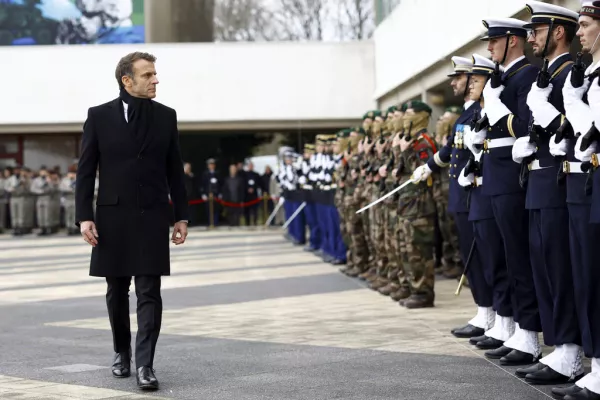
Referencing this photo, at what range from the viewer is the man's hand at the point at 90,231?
6828mm

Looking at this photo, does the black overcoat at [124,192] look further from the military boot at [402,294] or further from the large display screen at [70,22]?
the large display screen at [70,22]

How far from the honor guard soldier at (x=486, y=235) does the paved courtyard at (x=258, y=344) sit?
24 cm

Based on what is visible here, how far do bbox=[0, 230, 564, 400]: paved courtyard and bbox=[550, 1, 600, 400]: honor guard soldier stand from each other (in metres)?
0.40

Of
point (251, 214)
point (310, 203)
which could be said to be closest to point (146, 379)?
point (310, 203)

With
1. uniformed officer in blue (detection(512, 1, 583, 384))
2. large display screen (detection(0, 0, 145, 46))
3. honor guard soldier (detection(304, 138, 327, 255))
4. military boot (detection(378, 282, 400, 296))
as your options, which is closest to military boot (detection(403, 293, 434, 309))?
military boot (detection(378, 282, 400, 296))

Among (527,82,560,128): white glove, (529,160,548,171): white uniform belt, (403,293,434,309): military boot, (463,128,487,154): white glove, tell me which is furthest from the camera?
(403,293,434,309): military boot

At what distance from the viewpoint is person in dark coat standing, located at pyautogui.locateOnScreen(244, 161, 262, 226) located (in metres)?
32.0

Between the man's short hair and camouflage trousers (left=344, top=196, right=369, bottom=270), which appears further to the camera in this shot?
camouflage trousers (left=344, top=196, right=369, bottom=270)

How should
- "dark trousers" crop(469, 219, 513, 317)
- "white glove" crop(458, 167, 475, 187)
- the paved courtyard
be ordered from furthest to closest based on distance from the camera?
"white glove" crop(458, 167, 475, 187) < "dark trousers" crop(469, 219, 513, 317) < the paved courtyard

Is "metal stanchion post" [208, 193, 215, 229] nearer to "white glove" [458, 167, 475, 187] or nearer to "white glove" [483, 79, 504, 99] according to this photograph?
"white glove" [458, 167, 475, 187]

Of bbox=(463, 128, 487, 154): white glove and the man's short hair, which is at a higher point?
the man's short hair

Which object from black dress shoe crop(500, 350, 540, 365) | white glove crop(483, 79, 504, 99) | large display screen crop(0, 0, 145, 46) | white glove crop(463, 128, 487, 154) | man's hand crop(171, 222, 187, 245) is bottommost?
black dress shoe crop(500, 350, 540, 365)

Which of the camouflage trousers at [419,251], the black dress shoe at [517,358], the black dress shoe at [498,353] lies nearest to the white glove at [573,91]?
the black dress shoe at [517,358]

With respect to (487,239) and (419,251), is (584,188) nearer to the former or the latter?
(487,239)
